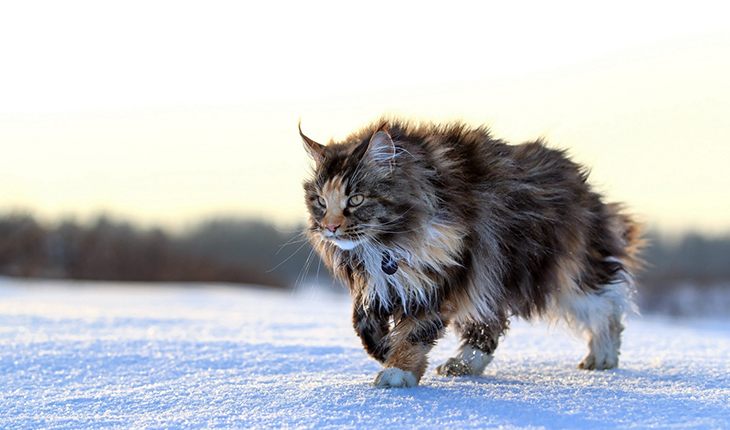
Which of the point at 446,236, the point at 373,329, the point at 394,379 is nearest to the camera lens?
the point at 394,379

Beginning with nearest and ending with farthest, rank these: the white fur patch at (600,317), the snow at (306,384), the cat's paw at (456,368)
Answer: the snow at (306,384), the cat's paw at (456,368), the white fur patch at (600,317)

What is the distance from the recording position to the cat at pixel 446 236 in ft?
11.5

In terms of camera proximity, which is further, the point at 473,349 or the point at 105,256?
the point at 105,256

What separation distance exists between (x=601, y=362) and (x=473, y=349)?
82 cm

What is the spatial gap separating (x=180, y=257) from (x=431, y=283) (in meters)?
19.6

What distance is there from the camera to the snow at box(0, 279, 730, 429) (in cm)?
283

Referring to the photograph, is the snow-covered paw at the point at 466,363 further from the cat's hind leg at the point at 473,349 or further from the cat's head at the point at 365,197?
the cat's head at the point at 365,197

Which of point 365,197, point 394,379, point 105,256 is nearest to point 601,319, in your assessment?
point 394,379

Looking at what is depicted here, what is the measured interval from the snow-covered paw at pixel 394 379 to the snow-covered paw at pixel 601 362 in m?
1.44

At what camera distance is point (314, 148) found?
380 cm

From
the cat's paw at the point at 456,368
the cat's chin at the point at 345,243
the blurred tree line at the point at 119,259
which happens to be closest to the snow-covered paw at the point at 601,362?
the cat's paw at the point at 456,368

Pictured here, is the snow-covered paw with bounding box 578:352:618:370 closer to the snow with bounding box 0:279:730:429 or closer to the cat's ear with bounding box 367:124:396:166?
the snow with bounding box 0:279:730:429

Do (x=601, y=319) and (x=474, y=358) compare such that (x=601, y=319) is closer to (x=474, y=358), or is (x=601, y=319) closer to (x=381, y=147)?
(x=474, y=358)

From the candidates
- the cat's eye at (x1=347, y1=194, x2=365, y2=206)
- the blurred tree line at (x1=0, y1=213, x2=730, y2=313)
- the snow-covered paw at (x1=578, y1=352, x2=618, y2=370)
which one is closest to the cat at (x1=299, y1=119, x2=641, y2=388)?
the cat's eye at (x1=347, y1=194, x2=365, y2=206)
